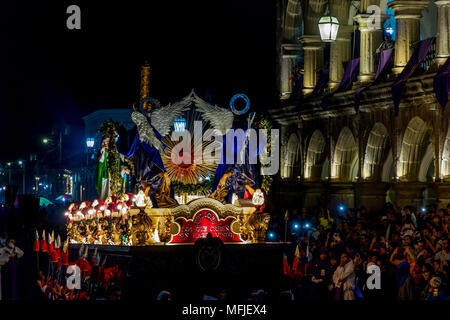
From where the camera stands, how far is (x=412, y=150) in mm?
30172

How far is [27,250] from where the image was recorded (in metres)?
33.6

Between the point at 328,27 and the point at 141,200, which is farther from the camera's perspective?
the point at 328,27

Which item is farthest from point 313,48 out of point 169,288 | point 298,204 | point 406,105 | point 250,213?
point 169,288

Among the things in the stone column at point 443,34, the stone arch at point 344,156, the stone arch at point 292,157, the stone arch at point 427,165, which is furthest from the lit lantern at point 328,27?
the stone arch at point 292,157

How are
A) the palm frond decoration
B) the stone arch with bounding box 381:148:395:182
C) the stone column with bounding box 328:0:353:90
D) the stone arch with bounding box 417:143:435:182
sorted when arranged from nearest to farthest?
the palm frond decoration, the stone arch with bounding box 417:143:435:182, the stone arch with bounding box 381:148:395:182, the stone column with bounding box 328:0:353:90

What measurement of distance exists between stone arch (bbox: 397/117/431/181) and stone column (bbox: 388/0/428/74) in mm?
1732

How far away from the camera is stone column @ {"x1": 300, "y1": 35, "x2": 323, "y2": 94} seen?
1522 inches

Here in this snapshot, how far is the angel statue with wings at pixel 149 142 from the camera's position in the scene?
19391mm

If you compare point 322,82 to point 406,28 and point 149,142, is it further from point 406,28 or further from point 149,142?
point 149,142

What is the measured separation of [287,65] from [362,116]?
8475 millimetres

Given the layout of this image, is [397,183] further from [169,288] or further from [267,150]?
[169,288]

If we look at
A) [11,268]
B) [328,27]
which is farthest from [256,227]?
[328,27]

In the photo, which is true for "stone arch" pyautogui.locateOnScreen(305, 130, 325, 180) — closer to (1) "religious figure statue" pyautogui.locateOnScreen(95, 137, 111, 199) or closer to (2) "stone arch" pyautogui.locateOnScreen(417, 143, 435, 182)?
(2) "stone arch" pyautogui.locateOnScreen(417, 143, 435, 182)

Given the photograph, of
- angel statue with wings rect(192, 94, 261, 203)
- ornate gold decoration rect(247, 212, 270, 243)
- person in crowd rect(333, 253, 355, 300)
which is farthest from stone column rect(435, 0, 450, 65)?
person in crowd rect(333, 253, 355, 300)
